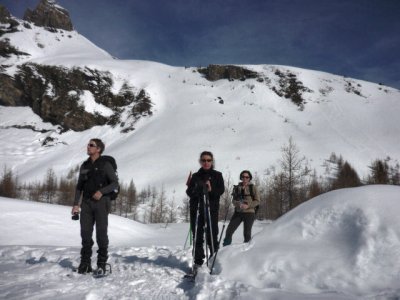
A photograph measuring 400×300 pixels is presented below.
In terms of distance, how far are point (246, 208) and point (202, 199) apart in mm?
2267

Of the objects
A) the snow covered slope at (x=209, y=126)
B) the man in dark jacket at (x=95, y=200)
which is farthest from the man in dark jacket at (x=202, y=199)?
the snow covered slope at (x=209, y=126)

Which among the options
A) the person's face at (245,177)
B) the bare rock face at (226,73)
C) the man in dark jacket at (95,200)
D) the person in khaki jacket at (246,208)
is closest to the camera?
the man in dark jacket at (95,200)

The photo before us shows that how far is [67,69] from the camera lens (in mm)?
129125

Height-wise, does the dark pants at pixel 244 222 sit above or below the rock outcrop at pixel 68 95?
below

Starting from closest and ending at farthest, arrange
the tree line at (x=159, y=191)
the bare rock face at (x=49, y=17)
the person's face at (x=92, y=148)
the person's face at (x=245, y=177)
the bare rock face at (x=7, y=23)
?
the person's face at (x=92, y=148)
the person's face at (x=245, y=177)
the tree line at (x=159, y=191)
the bare rock face at (x=7, y=23)
the bare rock face at (x=49, y=17)

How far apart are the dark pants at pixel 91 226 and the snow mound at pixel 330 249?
7.75 ft

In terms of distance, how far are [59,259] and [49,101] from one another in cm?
13278

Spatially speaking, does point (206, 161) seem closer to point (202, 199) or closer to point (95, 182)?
point (202, 199)

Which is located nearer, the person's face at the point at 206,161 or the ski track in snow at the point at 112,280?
the ski track in snow at the point at 112,280

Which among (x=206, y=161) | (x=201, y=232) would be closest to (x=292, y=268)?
(x=201, y=232)

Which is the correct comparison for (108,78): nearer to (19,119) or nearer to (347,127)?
(19,119)

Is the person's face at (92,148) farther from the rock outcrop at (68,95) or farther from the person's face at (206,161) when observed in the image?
the rock outcrop at (68,95)

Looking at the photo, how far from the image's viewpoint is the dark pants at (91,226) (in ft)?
19.6

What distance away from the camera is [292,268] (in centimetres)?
442
